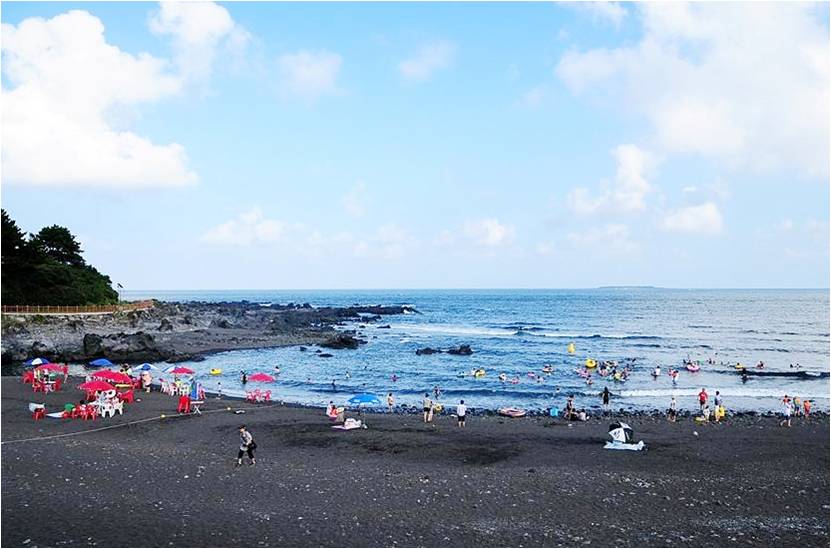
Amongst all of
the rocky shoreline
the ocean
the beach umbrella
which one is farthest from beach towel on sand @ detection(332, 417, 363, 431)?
the rocky shoreline

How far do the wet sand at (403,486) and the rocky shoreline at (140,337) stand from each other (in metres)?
26.3

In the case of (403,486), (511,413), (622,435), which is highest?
(622,435)

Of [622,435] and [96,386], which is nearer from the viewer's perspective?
[622,435]

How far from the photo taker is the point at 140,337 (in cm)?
5462

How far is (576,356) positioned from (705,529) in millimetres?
50652

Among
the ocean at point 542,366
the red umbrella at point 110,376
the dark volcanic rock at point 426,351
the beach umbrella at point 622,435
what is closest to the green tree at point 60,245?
the ocean at point 542,366

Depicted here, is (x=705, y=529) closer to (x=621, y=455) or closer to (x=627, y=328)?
(x=621, y=455)

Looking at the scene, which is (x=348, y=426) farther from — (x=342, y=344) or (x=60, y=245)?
(x=60, y=245)

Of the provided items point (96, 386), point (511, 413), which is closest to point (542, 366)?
point (511, 413)

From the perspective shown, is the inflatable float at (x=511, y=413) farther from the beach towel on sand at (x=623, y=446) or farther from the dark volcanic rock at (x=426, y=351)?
the dark volcanic rock at (x=426, y=351)

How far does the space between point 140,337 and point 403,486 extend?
145 feet

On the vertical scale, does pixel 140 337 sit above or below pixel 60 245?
below

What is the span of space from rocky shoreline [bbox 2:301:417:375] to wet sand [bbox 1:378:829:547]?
26255 mm

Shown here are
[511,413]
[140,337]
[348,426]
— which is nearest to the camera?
[348,426]
